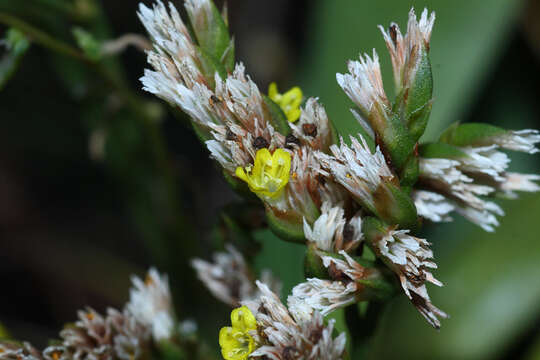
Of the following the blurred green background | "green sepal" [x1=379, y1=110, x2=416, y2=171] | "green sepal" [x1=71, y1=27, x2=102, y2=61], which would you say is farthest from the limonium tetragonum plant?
"green sepal" [x1=71, y1=27, x2=102, y2=61]

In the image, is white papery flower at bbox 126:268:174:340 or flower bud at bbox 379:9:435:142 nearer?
flower bud at bbox 379:9:435:142

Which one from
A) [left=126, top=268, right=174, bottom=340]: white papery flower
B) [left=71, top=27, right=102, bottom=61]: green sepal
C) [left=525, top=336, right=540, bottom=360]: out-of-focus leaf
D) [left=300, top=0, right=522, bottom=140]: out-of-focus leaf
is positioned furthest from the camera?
[left=300, top=0, right=522, bottom=140]: out-of-focus leaf

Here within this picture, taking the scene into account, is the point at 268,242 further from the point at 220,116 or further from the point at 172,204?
the point at 220,116

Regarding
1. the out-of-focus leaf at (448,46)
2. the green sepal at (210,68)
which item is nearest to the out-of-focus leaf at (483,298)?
the out-of-focus leaf at (448,46)

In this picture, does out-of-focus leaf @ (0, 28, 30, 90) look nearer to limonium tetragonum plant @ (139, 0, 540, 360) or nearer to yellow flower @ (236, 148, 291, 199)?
limonium tetragonum plant @ (139, 0, 540, 360)

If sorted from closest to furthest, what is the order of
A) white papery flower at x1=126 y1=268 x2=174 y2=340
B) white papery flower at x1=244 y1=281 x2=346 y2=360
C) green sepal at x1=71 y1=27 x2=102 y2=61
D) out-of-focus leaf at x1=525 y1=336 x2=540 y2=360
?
1. white papery flower at x1=244 y1=281 x2=346 y2=360
2. white papery flower at x1=126 y1=268 x2=174 y2=340
3. green sepal at x1=71 y1=27 x2=102 y2=61
4. out-of-focus leaf at x1=525 y1=336 x2=540 y2=360

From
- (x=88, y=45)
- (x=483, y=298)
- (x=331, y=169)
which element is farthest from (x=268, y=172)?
(x=483, y=298)
